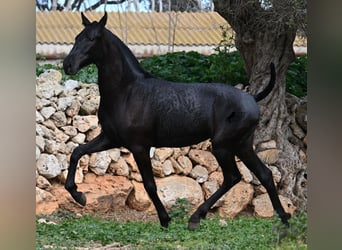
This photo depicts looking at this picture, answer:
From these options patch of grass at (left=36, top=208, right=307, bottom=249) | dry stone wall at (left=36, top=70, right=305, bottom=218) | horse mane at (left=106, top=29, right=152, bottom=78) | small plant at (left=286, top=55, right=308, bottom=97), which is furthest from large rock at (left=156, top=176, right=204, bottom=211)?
small plant at (left=286, top=55, right=308, bottom=97)

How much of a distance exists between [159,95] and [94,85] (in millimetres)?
1268

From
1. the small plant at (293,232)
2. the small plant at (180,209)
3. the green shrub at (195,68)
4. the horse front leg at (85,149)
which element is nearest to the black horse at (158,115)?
the horse front leg at (85,149)

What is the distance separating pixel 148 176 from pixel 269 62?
1958mm

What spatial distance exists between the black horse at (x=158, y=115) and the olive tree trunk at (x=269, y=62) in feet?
3.87

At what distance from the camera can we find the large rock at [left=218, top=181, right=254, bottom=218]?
5924 mm

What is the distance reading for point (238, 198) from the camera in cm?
599

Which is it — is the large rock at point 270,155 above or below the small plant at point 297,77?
below

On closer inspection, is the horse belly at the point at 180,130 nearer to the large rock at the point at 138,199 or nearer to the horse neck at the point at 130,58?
the horse neck at the point at 130,58

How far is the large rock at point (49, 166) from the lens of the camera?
5.79 metres

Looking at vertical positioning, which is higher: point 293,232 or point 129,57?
point 129,57

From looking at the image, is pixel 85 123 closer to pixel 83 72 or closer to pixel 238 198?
pixel 83 72

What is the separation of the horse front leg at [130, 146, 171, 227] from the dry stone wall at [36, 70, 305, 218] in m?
0.66

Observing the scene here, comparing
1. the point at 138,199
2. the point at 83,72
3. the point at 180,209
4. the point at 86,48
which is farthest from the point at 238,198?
the point at 86,48
